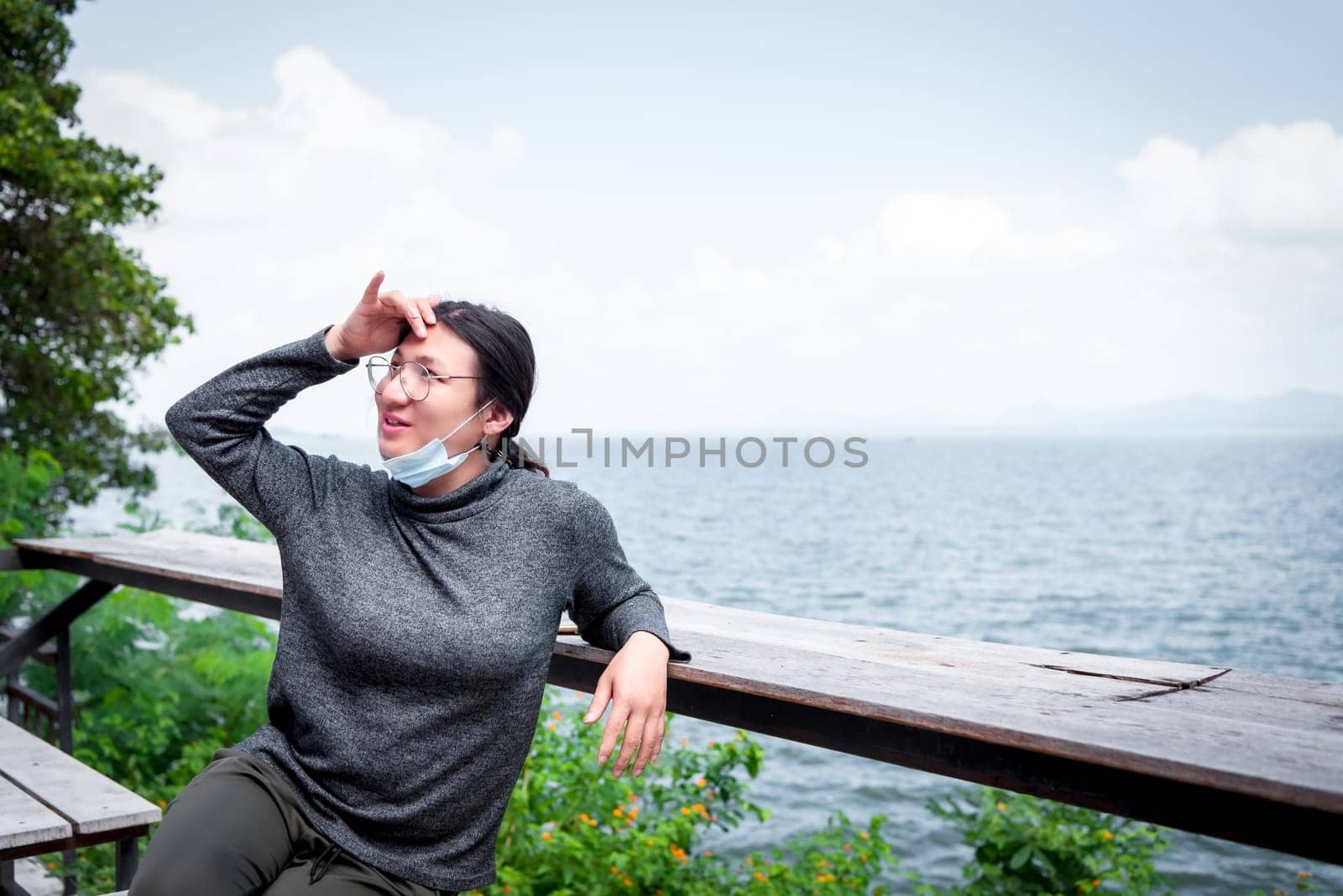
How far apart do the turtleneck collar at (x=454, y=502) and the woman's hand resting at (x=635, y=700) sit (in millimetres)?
371

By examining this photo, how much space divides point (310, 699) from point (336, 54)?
5302cm

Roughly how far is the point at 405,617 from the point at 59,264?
7.50 m

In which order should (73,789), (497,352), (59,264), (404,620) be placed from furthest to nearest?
1. (59,264)
2. (73,789)
3. (497,352)
4. (404,620)

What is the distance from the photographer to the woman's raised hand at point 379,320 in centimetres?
192

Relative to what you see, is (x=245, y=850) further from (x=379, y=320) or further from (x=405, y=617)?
(x=379, y=320)

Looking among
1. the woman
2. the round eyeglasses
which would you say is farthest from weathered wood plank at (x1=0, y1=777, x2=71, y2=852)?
the round eyeglasses

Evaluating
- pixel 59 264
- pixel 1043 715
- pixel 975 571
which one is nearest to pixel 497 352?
pixel 1043 715

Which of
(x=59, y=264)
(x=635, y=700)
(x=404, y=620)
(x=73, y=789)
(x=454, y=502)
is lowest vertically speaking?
(x=73, y=789)

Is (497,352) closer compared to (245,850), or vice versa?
(245,850)

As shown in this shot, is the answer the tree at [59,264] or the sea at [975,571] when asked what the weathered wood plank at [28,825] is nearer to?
the sea at [975,571]

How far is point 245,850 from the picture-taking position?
162 centimetres

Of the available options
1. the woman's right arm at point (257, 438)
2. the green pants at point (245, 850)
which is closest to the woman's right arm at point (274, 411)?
the woman's right arm at point (257, 438)

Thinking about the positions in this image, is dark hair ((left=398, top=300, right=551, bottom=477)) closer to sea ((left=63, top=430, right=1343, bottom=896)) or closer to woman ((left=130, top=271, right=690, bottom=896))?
woman ((left=130, top=271, right=690, bottom=896))

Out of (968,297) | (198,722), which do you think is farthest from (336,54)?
(968,297)
